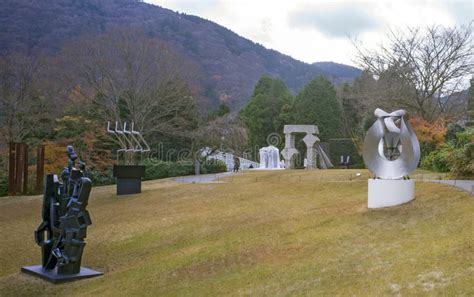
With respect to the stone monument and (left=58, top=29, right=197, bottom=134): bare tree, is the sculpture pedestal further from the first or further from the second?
(left=58, top=29, right=197, bottom=134): bare tree

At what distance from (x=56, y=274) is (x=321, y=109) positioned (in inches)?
1537

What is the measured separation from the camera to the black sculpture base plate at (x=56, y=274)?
9.84 metres

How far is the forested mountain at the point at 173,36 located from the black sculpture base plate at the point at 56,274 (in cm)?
2500

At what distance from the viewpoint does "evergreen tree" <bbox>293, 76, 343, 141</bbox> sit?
46938mm

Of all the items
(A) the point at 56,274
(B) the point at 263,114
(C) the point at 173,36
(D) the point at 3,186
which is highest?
(C) the point at 173,36

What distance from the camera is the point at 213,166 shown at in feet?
113

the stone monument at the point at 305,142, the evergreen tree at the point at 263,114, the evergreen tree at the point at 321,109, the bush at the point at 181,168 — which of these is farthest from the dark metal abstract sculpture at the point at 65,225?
the evergreen tree at the point at 263,114

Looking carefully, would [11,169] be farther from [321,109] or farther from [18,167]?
[321,109]

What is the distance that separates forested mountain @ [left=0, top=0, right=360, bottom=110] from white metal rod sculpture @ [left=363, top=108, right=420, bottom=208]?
85.9ft

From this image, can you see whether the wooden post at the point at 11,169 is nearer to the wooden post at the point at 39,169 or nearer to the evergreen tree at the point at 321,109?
the wooden post at the point at 39,169

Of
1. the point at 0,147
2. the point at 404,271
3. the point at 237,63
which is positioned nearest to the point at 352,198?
the point at 404,271

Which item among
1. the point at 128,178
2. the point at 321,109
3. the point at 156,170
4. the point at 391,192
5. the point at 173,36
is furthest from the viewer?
the point at 173,36

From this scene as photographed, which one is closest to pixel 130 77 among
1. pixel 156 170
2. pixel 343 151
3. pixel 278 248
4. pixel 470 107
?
pixel 156 170

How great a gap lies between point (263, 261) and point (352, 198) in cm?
532
